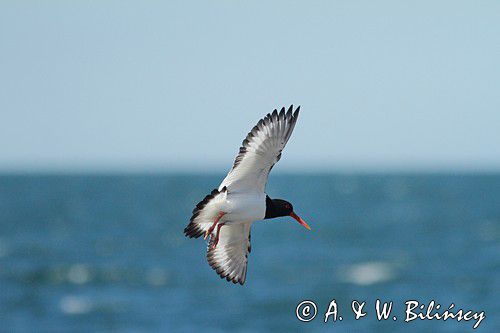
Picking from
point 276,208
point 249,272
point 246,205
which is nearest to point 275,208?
point 276,208

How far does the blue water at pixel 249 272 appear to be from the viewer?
169 ft

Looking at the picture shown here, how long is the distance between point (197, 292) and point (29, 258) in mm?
21141

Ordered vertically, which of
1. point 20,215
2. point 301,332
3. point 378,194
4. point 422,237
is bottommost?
point 301,332

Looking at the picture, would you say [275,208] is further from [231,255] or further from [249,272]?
[249,272]

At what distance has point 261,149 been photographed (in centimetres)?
1798

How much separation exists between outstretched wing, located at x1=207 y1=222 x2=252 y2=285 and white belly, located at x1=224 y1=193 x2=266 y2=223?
1550 millimetres

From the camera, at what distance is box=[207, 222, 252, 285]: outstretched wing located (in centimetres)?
1966

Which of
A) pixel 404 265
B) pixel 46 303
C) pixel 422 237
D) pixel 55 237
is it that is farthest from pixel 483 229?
pixel 46 303

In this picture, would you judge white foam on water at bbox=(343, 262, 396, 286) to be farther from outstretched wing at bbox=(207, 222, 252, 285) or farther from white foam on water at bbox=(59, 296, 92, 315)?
outstretched wing at bbox=(207, 222, 252, 285)

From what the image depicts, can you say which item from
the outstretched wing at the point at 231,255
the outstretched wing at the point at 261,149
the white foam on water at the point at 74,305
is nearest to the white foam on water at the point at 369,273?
the white foam on water at the point at 74,305

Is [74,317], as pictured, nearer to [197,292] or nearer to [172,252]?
[197,292]

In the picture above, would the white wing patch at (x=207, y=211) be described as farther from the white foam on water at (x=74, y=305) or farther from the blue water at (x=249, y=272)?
the white foam on water at (x=74, y=305)

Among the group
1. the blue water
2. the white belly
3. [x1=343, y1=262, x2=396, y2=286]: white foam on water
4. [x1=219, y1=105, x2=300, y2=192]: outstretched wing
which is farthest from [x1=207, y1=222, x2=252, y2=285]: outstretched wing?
[x1=343, y1=262, x2=396, y2=286]: white foam on water

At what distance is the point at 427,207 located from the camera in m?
138
